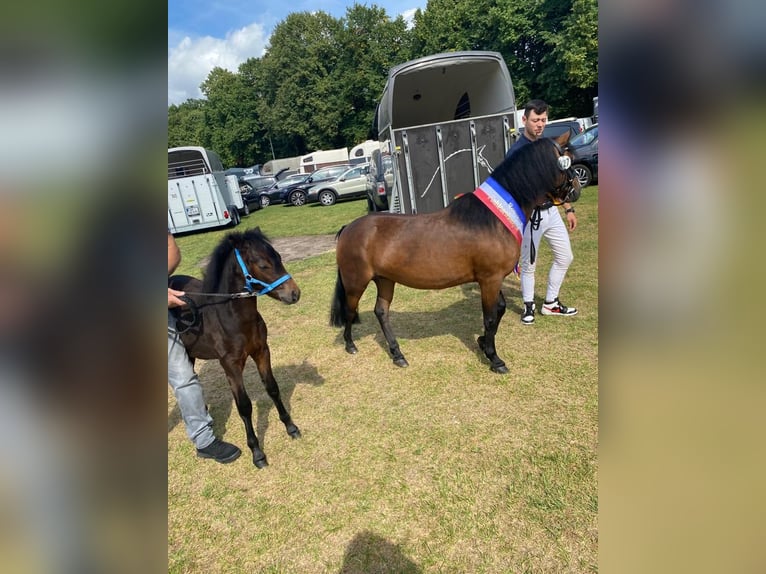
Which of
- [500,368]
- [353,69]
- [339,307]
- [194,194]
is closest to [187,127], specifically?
[353,69]

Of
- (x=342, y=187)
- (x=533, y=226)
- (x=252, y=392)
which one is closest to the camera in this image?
(x=252, y=392)

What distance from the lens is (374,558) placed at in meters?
2.18

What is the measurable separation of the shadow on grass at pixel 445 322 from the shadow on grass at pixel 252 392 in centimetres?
77

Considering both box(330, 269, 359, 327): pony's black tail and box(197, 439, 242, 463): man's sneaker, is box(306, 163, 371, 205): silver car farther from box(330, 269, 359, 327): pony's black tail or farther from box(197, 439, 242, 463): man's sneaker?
box(197, 439, 242, 463): man's sneaker

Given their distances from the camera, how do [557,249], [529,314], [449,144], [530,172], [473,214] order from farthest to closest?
1. [449,144]
2. [529,314]
3. [557,249]
4. [473,214]
5. [530,172]

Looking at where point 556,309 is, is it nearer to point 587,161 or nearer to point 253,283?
point 253,283

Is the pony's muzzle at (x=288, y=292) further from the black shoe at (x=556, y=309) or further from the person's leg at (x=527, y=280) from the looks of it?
the black shoe at (x=556, y=309)

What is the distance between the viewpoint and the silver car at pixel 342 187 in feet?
61.4

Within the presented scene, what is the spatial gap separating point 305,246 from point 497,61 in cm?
606

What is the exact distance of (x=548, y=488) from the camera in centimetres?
243

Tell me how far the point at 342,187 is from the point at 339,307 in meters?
15.2
